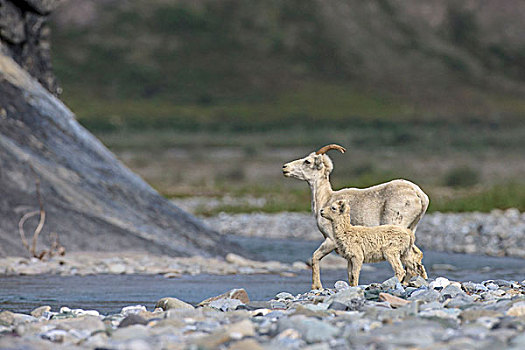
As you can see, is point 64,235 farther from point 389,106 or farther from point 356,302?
point 389,106

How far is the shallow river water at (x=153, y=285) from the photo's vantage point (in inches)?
439

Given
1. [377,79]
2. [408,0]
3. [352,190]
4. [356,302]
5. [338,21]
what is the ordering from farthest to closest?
[408,0] → [338,21] → [377,79] → [352,190] → [356,302]

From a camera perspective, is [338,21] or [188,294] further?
[338,21]

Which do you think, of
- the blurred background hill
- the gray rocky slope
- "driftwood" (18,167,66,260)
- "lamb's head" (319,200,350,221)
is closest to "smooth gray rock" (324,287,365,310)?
"lamb's head" (319,200,350,221)

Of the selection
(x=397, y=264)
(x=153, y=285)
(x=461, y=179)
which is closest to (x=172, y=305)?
(x=397, y=264)

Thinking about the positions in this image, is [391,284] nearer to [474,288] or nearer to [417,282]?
[417,282]

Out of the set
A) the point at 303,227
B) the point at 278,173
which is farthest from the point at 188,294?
the point at 278,173

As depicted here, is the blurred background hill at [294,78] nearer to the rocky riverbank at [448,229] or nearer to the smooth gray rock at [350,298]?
the rocky riverbank at [448,229]

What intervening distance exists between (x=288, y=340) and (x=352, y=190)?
3.35 metres

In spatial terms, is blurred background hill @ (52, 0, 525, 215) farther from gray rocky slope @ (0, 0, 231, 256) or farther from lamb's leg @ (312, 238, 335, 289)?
lamb's leg @ (312, 238, 335, 289)

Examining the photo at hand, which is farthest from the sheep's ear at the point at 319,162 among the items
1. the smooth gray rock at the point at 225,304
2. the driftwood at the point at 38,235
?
the driftwood at the point at 38,235

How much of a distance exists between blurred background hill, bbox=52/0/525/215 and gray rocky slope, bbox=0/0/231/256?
50.3 m

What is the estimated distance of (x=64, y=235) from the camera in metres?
15.2

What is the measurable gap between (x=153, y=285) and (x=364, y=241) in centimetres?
484
